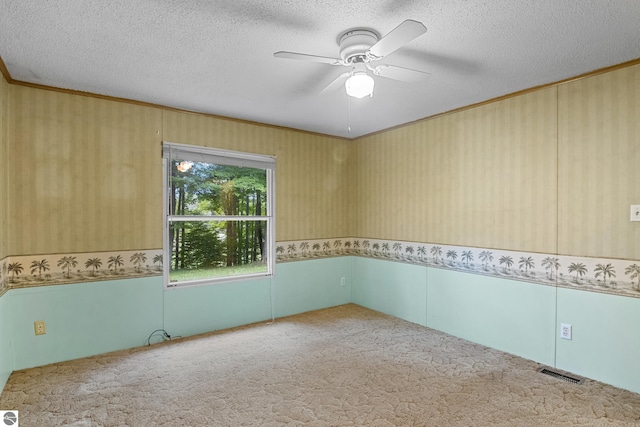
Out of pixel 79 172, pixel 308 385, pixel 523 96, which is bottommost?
pixel 308 385

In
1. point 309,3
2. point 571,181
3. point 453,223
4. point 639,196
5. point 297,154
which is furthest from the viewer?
point 297,154

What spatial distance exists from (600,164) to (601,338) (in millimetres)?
1322

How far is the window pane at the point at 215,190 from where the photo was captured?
11.6 feet

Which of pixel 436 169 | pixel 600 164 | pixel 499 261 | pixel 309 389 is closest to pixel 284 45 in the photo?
pixel 436 169

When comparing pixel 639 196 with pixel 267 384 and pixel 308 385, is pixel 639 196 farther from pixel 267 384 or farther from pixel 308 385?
pixel 267 384

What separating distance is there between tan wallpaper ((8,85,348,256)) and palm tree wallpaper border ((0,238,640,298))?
10cm

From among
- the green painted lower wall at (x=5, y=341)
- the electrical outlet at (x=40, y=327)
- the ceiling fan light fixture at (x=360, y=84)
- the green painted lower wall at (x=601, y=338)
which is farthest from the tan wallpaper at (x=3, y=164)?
the green painted lower wall at (x=601, y=338)

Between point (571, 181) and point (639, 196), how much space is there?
1.41 feet

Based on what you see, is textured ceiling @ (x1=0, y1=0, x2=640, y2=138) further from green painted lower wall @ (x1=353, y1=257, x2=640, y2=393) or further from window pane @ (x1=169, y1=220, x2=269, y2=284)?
green painted lower wall @ (x1=353, y1=257, x2=640, y2=393)

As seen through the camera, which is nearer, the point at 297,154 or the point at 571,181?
the point at 571,181

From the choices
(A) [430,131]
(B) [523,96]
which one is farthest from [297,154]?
(B) [523,96]

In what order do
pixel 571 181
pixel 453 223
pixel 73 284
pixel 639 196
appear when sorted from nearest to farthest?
pixel 639 196
pixel 571 181
pixel 73 284
pixel 453 223

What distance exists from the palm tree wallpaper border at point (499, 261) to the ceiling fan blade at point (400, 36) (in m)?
2.26

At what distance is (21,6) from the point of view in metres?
1.77
